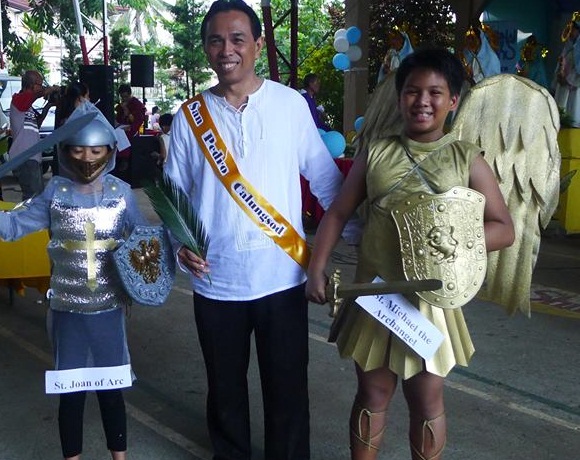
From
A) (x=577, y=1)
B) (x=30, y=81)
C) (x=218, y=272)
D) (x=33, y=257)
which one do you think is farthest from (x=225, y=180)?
(x=577, y=1)

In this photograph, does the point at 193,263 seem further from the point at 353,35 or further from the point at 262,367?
the point at 353,35

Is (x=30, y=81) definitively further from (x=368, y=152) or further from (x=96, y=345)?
(x=368, y=152)

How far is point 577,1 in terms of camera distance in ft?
45.3

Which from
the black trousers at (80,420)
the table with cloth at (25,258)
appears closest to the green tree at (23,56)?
the table with cloth at (25,258)

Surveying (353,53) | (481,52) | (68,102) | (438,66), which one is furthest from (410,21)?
(438,66)

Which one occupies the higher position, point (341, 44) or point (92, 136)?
point (341, 44)

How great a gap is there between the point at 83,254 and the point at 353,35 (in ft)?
35.5

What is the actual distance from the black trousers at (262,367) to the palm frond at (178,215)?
0.25 m

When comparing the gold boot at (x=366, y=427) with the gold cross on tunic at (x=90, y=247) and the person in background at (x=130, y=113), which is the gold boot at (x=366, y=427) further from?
the person in background at (x=130, y=113)

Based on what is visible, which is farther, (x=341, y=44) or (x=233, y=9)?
(x=341, y=44)

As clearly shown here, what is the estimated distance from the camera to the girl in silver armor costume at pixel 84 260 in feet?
9.01

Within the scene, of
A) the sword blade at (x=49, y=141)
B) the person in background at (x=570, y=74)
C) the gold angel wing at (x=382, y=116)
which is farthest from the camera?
the person in background at (x=570, y=74)

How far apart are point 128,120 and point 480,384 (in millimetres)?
11243

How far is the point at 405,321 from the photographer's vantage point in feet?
7.56
